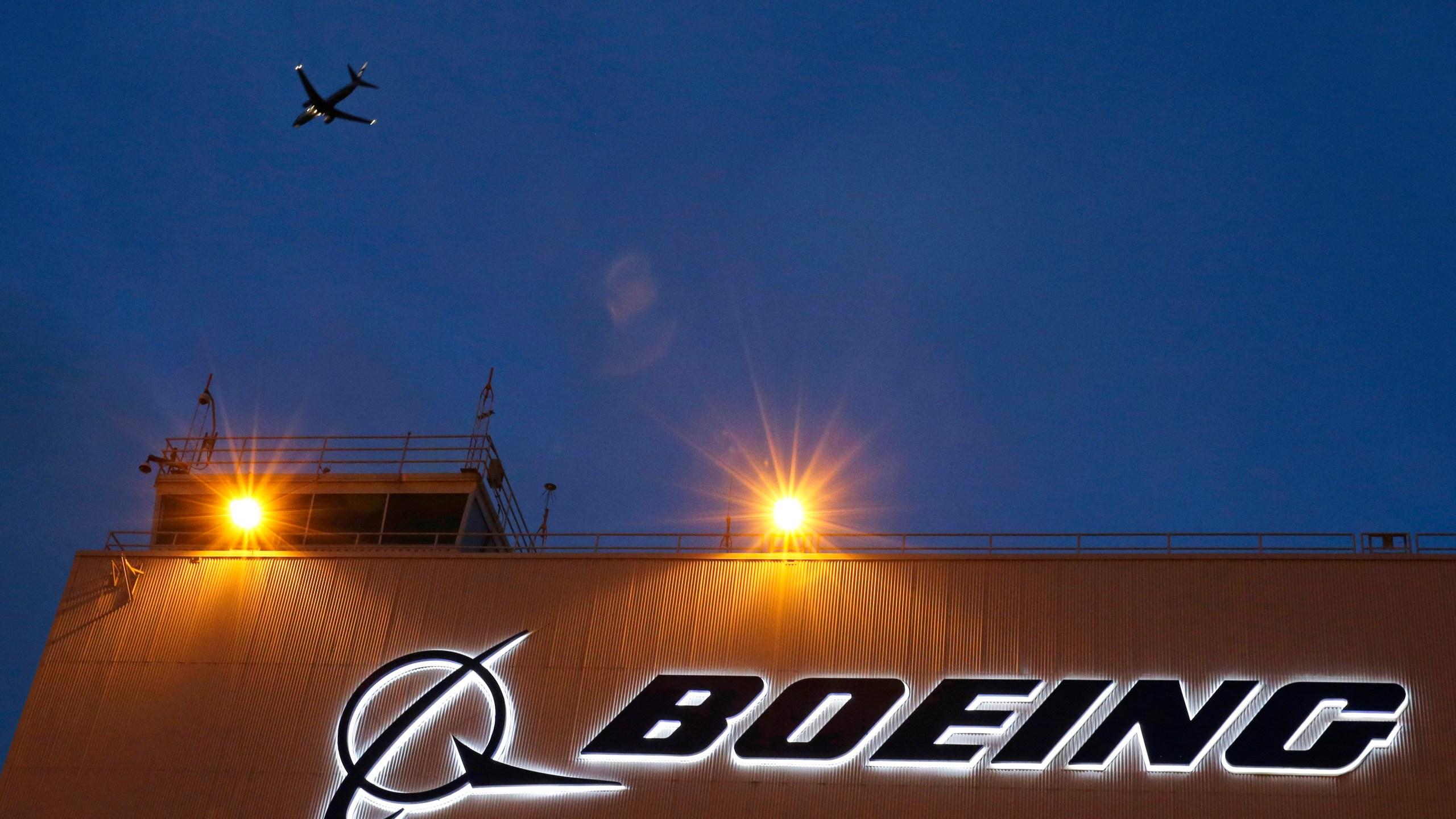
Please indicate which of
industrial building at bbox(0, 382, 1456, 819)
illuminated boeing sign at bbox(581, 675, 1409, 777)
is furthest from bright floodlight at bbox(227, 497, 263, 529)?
illuminated boeing sign at bbox(581, 675, 1409, 777)

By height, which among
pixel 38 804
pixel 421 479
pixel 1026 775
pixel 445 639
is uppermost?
pixel 421 479

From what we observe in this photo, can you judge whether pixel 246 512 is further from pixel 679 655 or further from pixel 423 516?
pixel 679 655

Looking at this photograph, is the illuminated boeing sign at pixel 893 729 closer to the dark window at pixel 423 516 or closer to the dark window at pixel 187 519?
the dark window at pixel 423 516

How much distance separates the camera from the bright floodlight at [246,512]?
43125mm

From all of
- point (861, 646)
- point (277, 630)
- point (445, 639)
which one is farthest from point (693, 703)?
point (277, 630)

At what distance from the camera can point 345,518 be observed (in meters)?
45.9

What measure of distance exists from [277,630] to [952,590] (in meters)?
18.6

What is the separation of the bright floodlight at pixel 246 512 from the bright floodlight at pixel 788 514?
51.7 feet

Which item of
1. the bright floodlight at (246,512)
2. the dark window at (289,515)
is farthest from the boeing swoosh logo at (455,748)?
the dark window at (289,515)

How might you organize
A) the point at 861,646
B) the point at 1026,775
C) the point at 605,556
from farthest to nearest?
the point at 605,556 → the point at 861,646 → the point at 1026,775

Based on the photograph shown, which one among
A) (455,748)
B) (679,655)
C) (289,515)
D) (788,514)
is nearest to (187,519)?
(289,515)

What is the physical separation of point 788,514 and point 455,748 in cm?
1068

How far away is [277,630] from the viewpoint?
4041cm

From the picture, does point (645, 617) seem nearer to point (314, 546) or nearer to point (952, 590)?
point (952, 590)
